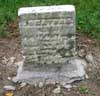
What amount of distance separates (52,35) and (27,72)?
633mm

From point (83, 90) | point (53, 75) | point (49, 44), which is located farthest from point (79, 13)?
point (83, 90)

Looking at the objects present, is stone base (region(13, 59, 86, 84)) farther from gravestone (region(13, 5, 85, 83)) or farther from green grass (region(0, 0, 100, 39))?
green grass (region(0, 0, 100, 39))

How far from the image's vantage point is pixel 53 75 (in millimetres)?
4898


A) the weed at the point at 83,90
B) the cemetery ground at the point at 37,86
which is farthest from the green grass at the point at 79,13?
the weed at the point at 83,90

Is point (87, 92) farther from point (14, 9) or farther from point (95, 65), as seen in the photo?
point (14, 9)

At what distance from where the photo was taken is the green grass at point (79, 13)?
588 centimetres

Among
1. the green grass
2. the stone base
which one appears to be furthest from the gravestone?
the green grass

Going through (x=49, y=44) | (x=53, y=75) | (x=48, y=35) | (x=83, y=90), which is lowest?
(x=83, y=90)

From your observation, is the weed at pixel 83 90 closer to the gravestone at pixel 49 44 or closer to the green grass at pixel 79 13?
the gravestone at pixel 49 44

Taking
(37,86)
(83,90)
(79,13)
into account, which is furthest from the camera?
(79,13)

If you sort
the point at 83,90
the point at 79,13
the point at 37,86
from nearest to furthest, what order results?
the point at 83,90, the point at 37,86, the point at 79,13

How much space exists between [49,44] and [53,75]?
433mm

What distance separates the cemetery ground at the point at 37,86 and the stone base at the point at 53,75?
0.24ft

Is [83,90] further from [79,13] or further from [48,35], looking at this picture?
[79,13]
